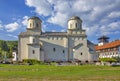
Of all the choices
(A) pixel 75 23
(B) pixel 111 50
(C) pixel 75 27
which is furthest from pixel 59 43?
(B) pixel 111 50

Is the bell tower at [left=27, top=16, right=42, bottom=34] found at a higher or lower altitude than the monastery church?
higher

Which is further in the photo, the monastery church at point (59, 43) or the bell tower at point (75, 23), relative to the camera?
the bell tower at point (75, 23)

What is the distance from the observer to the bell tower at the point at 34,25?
7769 centimetres

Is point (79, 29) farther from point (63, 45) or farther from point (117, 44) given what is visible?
point (117, 44)

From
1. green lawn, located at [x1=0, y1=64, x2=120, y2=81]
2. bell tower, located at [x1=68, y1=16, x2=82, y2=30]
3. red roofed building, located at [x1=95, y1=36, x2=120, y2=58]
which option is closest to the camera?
green lawn, located at [x1=0, y1=64, x2=120, y2=81]

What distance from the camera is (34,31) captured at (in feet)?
255

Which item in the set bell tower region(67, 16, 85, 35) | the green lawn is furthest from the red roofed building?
the green lawn

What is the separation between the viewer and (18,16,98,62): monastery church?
7569 cm

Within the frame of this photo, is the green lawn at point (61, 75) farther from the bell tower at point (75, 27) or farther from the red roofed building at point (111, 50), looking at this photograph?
the red roofed building at point (111, 50)

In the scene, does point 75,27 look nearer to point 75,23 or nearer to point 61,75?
point 75,23

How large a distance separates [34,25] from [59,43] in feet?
33.9

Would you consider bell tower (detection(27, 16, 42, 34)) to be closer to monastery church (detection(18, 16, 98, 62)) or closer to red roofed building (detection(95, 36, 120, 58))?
monastery church (detection(18, 16, 98, 62))

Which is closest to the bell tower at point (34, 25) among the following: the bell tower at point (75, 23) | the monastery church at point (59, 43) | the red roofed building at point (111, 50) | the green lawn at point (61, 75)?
the monastery church at point (59, 43)

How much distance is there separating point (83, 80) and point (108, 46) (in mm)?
82114
